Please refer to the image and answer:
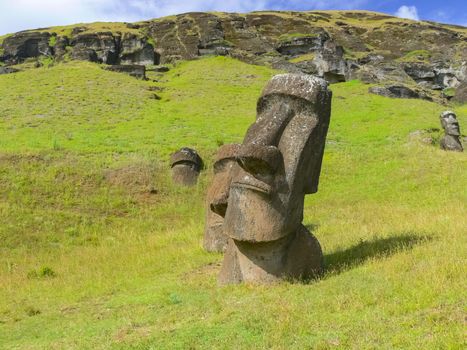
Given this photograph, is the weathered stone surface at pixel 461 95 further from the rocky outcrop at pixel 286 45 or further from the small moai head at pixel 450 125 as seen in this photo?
the small moai head at pixel 450 125

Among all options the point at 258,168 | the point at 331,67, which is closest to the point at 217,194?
the point at 258,168

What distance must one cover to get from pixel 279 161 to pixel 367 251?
2655 mm

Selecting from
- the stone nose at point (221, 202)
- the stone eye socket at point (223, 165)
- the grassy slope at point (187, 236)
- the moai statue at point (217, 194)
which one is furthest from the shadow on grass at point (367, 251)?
the stone eye socket at point (223, 165)

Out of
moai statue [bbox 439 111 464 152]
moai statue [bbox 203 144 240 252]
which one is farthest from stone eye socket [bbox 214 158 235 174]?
moai statue [bbox 439 111 464 152]

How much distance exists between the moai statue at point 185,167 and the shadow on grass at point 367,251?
12.6 metres

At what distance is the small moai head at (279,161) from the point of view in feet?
26.7

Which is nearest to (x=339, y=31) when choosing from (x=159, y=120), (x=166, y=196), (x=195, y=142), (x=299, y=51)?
(x=299, y=51)

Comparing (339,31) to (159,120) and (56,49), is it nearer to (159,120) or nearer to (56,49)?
(56,49)

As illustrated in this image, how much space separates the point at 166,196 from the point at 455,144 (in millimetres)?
14843

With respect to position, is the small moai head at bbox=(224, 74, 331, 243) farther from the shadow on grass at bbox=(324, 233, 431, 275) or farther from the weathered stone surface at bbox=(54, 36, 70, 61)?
the weathered stone surface at bbox=(54, 36, 70, 61)

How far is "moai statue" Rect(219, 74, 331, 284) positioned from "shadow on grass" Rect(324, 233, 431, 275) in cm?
46

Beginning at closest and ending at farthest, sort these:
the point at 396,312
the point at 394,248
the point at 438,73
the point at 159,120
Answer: the point at 396,312, the point at 394,248, the point at 159,120, the point at 438,73

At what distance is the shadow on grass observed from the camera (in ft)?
29.3

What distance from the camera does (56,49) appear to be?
3059 inches
